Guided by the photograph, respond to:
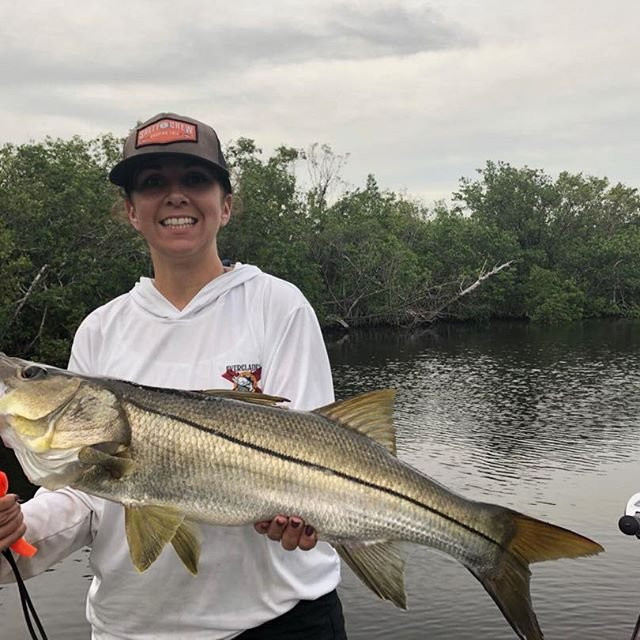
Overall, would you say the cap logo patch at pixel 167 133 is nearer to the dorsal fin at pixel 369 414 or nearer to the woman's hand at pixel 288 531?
the dorsal fin at pixel 369 414

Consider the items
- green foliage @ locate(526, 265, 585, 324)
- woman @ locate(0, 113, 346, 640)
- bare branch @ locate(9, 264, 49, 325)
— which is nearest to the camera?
woman @ locate(0, 113, 346, 640)

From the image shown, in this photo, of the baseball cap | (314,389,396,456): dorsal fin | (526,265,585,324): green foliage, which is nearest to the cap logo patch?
the baseball cap

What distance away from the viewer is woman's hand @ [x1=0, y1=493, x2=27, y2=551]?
8.01ft

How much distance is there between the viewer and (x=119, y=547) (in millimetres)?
2744

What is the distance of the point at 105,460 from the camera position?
2.46 m

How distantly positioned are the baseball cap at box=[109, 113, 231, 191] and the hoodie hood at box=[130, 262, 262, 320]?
0.44m

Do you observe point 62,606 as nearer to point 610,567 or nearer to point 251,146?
point 610,567

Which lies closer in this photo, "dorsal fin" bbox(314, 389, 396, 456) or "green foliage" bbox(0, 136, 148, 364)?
"dorsal fin" bbox(314, 389, 396, 456)

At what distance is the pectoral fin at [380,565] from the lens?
2.67 m

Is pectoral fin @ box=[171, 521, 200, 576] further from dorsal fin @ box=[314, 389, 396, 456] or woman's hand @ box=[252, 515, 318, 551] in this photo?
dorsal fin @ box=[314, 389, 396, 456]

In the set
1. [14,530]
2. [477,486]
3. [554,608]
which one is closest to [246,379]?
[14,530]

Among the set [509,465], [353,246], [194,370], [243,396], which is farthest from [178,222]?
[353,246]

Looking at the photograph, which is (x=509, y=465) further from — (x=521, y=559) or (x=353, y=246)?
(x=353, y=246)

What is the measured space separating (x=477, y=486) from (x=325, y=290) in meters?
42.2
